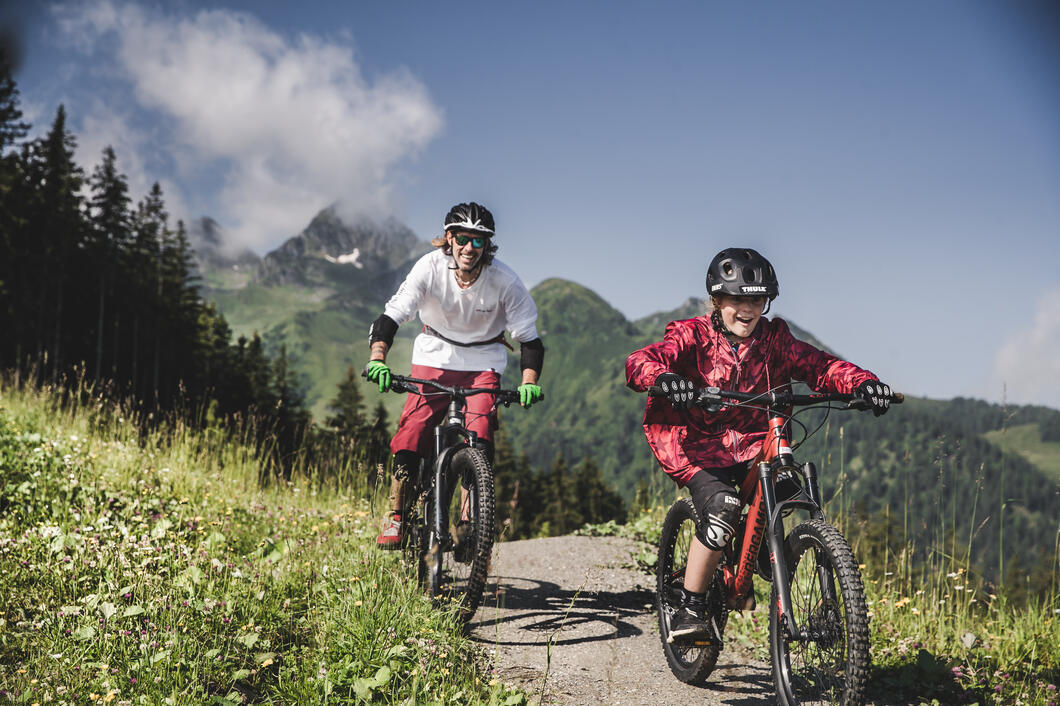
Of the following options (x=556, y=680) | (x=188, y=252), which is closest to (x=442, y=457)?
(x=556, y=680)

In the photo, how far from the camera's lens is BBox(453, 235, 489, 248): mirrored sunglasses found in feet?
16.7

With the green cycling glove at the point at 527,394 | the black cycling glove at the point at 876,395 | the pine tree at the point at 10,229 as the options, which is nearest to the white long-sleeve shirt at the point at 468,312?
the green cycling glove at the point at 527,394

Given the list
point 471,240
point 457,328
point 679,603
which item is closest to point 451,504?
point 457,328

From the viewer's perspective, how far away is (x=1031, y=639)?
193 inches

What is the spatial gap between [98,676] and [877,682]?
451 cm

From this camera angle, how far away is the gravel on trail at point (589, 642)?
401cm

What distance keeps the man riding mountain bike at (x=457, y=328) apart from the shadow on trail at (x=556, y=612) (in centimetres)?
97

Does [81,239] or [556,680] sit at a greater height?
[81,239]

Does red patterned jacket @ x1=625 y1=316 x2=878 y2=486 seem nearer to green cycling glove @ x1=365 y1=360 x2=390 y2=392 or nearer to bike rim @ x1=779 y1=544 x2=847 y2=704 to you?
bike rim @ x1=779 y1=544 x2=847 y2=704

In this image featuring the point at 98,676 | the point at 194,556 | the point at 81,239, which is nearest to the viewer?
the point at 98,676

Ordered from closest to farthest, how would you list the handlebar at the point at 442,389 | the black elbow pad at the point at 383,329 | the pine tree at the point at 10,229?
the handlebar at the point at 442,389, the black elbow pad at the point at 383,329, the pine tree at the point at 10,229

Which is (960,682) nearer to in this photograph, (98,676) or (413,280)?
(413,280)

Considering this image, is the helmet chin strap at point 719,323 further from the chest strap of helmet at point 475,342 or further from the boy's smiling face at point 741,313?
the chest strap of helmet at point 475,342

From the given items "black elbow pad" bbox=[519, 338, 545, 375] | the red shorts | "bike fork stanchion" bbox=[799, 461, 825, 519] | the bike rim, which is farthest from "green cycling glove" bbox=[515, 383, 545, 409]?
the bike rim
